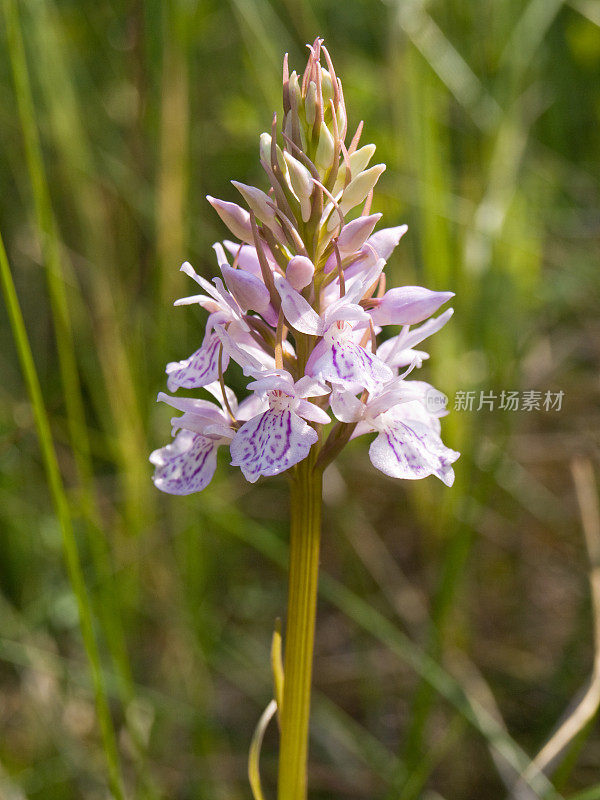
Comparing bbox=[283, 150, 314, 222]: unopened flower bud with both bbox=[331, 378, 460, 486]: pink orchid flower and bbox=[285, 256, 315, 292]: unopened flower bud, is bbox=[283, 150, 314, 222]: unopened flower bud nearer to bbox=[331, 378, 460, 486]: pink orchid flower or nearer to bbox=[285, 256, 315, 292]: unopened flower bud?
bbox=[285, 256, 315, 292]: unopened flower bud

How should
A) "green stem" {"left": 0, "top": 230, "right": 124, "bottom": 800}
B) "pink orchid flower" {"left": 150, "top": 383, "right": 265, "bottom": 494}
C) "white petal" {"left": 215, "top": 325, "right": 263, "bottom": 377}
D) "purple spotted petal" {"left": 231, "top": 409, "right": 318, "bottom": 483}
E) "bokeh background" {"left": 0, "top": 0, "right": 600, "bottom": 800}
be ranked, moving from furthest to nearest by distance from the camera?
"bokeh background" {"left": 0, "top": 0, "right": 600, "bottom": 800}, "green stem" {"left": 0, "top": 230, "right": 124, "bottom": 800}, "pink orchid flower" {"left": 150, "top": 383, "right": 265, "bottom": 494}, "white petal" {"left": 215, "top": 325, "right": 263, "bottom": 377}, "purple spotted petal" {"left": 231, "top": 409, "right": 318, "bottom": 483}

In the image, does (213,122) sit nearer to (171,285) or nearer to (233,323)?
(171,285)

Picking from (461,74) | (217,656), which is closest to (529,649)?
(217,656)

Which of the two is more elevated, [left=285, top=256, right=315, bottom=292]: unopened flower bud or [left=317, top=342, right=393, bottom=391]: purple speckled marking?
[left=285, top=256, right=315, bottom=292]: unopened flower bud

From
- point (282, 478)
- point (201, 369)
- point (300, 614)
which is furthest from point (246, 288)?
point (282, 478)

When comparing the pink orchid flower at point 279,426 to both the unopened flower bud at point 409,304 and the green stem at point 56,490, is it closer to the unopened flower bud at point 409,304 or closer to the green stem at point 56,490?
the unopened flower bud at point 409,304

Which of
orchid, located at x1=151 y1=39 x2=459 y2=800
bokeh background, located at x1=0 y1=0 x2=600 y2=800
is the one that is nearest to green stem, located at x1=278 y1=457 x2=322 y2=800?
orchid, located at x1=151 y1=39 x2=459 y2=800

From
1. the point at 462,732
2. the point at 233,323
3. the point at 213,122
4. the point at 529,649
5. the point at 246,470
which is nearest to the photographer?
the point at 246,470
